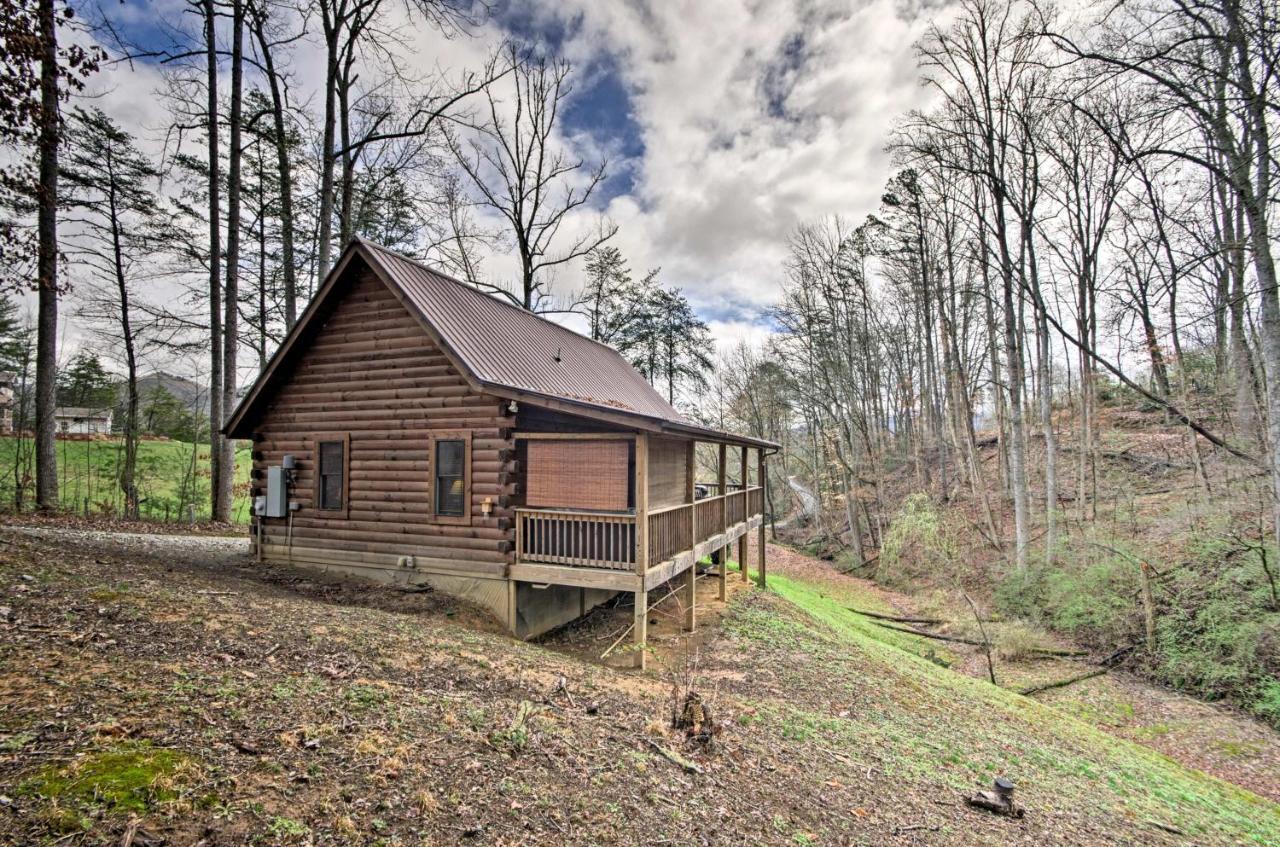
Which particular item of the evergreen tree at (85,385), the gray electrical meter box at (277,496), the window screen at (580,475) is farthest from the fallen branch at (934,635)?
the evergreen tree at (85,385)

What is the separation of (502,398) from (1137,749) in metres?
11.1

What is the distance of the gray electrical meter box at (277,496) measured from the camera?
35.5 ft

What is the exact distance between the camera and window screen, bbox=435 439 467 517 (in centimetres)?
969

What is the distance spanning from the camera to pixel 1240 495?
42.7ft

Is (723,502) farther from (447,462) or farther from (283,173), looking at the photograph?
(283,173)

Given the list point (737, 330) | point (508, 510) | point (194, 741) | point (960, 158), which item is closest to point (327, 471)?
point (508, 510)

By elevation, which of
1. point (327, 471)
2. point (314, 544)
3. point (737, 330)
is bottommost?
point (314, 544)

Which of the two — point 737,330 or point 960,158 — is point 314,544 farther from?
point 737,330

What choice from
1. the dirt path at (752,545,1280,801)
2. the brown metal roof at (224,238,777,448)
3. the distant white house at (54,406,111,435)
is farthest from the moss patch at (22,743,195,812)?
the distant white house at (54,406,111,435)

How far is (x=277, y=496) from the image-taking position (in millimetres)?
10820

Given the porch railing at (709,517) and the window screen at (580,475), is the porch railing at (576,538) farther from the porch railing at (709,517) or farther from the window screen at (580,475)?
the porch railing at (709,517)

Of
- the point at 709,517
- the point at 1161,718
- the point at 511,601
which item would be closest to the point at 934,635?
the point at 1161,718

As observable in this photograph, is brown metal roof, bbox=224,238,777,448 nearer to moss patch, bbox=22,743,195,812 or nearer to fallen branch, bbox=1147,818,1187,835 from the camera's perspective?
moss patch, bbox=22,743,195,812

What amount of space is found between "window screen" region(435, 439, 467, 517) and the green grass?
233 inches
